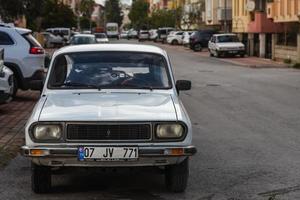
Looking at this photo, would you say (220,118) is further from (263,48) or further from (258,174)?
(263,48)

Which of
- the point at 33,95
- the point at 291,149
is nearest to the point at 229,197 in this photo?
the point at 291,149

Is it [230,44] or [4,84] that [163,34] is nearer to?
[230,44]

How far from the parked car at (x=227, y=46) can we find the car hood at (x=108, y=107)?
38215 millimetres

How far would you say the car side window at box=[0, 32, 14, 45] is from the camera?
17312 mm

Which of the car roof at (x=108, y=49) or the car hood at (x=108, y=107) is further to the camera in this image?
the car roof at (x=108, y=49)

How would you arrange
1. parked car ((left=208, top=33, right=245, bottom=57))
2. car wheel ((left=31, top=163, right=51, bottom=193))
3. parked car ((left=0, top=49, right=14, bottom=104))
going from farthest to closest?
parked car ((left=208, top=33, right=245, bottom=57)), parked car ((left=0, top=49, right=14, bottom=104)), car wheel ((left=31, top=163, right=51, bottom=193))

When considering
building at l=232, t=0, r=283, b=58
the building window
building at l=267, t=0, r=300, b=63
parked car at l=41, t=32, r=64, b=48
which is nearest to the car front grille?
building at l=267, t=0, r=300, b=63

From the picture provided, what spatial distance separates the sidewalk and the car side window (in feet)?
4.77

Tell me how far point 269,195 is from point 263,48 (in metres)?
37.6

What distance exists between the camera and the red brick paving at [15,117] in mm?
11504

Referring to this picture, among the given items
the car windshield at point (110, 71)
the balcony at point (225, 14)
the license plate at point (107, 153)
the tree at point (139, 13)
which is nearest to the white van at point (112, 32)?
the tree at point (139, 13)

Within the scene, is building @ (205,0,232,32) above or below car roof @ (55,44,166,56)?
above

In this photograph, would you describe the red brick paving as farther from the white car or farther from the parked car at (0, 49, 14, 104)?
the white car

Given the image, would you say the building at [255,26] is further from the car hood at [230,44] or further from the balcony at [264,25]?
the car hood at [230,44]
